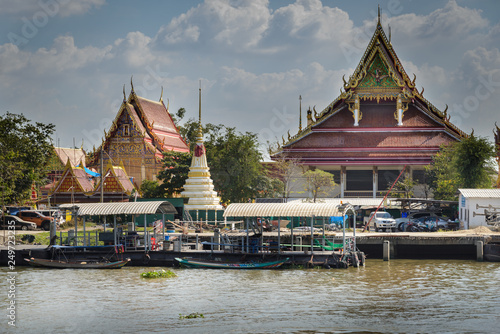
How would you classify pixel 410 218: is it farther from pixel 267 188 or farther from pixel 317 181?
pixel 267 188

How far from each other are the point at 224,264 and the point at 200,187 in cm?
2354

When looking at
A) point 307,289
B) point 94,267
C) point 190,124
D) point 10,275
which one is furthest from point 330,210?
point 190,124

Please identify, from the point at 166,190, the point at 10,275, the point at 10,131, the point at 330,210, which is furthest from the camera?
the point at 166,190

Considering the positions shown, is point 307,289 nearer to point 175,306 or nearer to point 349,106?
point 175,306

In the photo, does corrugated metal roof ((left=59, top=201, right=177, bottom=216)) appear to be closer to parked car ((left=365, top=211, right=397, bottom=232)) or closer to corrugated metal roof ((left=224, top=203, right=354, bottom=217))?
corrugated metal roof ((left=224, top=203, right=354, bottom=217))

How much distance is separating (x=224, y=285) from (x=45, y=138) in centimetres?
2784

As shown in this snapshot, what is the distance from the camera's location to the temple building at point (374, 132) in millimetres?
63875

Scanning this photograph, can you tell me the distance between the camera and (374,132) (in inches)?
2618

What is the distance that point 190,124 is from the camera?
315ft

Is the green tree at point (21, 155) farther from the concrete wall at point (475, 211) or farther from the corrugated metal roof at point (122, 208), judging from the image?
the concrete wall at point (475, 211)

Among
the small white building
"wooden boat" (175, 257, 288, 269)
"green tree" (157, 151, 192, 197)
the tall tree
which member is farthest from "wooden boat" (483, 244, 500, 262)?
"green tree" (157, 151, 192, 197)

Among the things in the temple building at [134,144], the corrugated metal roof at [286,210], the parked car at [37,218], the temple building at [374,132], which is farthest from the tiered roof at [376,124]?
the corrugated metal roof at [286,210]

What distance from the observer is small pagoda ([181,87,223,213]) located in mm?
57312

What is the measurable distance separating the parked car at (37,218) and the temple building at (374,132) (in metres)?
21.9
